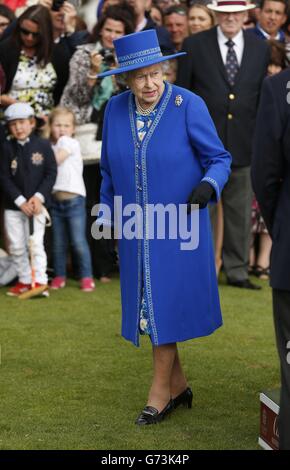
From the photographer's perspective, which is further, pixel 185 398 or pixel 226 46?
pixel 226 46

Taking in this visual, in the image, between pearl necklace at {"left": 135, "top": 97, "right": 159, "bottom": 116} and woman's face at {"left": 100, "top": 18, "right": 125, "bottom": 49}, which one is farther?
woman's face at {"left": 100, "top": 18, "right": 125, "bottom": 49}

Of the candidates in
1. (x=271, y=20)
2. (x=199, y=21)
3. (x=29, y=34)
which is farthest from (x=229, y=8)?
(x=29, y=34)

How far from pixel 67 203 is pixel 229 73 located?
1.78 meters

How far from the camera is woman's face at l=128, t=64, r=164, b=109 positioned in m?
6.00

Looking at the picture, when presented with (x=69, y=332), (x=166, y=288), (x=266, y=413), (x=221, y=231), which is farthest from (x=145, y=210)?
(x=221, y=231)

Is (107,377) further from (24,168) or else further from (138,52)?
(24,168)

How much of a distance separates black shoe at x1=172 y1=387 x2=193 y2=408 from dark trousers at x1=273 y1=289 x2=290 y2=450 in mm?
1186

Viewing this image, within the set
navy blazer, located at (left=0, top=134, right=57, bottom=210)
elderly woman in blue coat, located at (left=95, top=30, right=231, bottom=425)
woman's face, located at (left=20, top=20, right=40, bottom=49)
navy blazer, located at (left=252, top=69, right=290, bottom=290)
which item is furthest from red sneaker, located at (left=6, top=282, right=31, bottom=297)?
navy blazer, located at (left=252, top=69, right=290, bottom=290)

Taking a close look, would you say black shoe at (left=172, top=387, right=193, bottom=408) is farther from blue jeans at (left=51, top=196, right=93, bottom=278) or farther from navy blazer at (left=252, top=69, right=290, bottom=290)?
blue jeans at (left=51, top=196, right=93, bottom=278)

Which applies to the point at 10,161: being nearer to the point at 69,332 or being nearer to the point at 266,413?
the point at 69,332

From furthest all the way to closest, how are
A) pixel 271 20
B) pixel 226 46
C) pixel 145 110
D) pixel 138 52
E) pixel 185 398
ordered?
1. pixel 271 20
2. pixel 226 46
3. pixel 185 398
4. pixel 145 110
5. pixel 138 52

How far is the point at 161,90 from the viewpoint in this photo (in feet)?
19.9

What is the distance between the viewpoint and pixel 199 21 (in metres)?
10.8

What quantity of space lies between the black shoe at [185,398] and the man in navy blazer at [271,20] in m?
5.31
